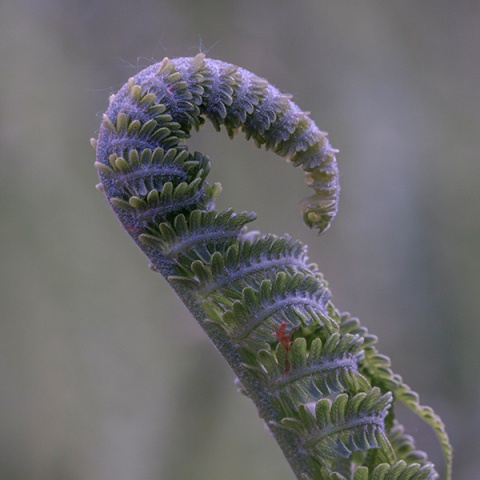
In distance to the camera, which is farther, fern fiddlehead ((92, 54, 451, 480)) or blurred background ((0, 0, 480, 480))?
blurred background ((0, 0, 480, 480))

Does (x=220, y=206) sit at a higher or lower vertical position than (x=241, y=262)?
higher

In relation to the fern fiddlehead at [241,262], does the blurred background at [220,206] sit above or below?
above

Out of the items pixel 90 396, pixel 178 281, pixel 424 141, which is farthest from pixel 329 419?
pixel 424 141

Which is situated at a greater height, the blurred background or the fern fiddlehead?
the blurred background

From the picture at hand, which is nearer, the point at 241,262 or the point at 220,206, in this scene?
the point at 241,262
